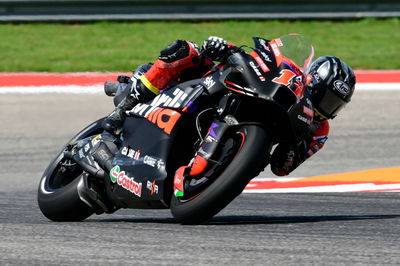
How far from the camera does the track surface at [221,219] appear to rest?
403cm

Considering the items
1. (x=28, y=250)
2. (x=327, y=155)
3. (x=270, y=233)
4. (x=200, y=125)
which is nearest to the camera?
(x=28, y=250)

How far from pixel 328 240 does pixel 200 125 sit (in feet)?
3.86

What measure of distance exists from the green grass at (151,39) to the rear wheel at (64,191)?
5287mm

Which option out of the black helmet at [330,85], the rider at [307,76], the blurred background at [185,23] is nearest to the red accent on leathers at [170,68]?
the rider at [307,76]

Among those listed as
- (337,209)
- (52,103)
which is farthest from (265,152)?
(52,103)

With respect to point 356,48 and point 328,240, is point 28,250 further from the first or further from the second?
point 356,48

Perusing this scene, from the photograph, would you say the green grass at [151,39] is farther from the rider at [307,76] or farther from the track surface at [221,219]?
the rider at [307,76]

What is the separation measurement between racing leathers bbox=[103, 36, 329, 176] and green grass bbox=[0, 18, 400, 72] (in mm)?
5770

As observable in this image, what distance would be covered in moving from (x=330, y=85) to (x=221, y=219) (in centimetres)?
114

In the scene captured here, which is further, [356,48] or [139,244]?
[356,48]

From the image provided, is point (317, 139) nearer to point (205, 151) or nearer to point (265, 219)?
point (265, 219)

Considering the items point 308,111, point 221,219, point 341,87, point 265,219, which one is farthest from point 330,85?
point 221,219

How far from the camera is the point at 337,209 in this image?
6457 millimetres

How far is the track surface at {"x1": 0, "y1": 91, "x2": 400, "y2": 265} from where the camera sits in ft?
13.2
